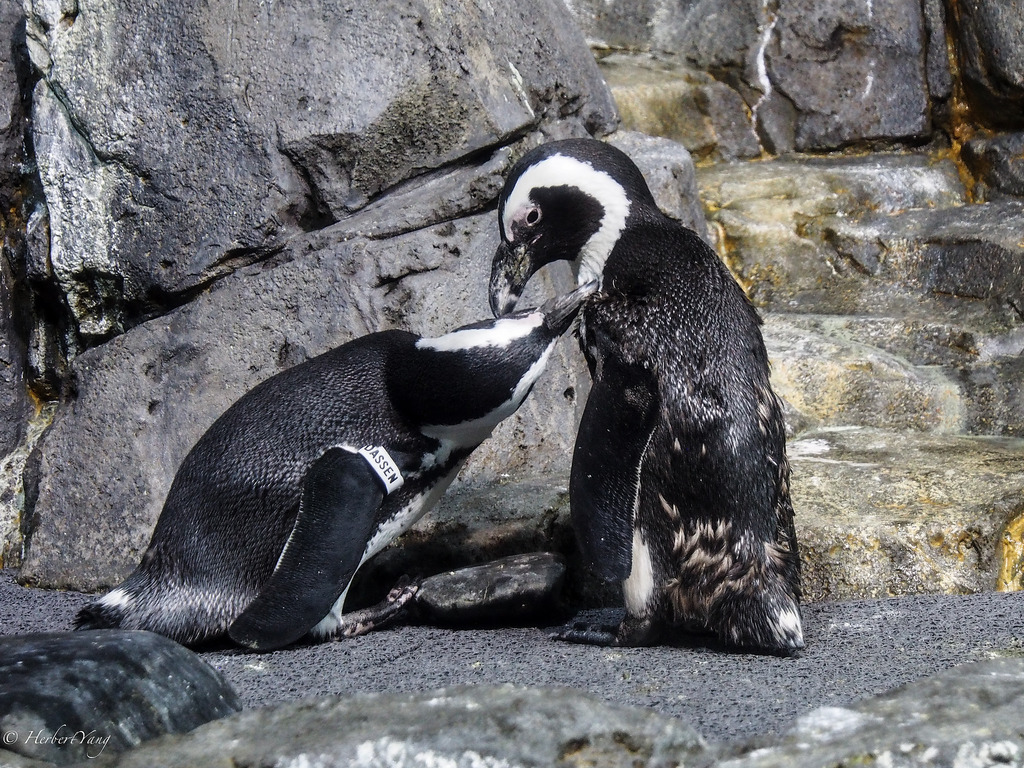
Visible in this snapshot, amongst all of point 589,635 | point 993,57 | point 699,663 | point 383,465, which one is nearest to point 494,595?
point 589,635

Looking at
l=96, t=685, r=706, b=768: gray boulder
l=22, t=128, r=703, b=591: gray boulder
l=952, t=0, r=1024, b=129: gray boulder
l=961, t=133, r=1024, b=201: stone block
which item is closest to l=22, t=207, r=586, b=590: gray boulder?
l=22, t=128, r=703, b=591: gray boulder

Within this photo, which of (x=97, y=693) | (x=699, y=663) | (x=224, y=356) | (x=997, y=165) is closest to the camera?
(x=97, y=693)

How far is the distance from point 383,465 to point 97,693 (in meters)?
0.99

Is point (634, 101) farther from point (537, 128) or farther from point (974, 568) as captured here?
point (974, 568)

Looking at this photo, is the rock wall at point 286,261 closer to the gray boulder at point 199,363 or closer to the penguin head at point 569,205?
the gray boulder at point 199,363

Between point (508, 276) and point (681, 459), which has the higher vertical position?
point (508, 276)

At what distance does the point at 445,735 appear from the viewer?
1519 millimetres

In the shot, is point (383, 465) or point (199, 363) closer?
point (383, 465)

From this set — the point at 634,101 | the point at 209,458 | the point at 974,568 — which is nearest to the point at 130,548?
the point at 209,458

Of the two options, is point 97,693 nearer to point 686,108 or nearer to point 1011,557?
point 1011,557

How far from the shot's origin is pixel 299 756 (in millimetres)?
1495

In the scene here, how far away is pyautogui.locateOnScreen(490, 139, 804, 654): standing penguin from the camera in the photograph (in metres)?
2.42

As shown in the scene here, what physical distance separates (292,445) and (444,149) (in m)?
1.28

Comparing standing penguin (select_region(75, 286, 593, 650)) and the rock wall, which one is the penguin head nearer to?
standing penguin (select_region(75, 286, 593, 650))
